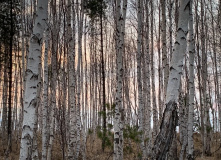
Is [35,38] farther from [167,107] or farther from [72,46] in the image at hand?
[72,46]

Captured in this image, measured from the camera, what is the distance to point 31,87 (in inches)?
135

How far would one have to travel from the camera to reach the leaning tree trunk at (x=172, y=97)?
277 centimetres

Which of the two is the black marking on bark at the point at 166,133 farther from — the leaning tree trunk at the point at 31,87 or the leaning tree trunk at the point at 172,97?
the leaning tree trunk at the point at 31,87

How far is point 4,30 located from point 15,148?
6487mm

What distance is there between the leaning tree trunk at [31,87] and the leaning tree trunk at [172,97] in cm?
174

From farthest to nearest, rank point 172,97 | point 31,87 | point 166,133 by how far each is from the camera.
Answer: point 31,87 → point 172,97 → point 166,133

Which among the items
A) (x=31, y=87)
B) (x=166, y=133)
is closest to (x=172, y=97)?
(x=166, y=133)

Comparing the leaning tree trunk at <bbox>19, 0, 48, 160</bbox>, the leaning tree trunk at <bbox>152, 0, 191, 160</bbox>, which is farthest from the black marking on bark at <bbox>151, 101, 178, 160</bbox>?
the leaning tree trunk at <bbox>19, 0, 48, 160</bbox>

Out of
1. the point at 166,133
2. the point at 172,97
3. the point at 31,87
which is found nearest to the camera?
the point at 166,133

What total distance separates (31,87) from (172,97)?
1.97m

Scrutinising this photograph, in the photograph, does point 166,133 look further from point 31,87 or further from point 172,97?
point 31,87

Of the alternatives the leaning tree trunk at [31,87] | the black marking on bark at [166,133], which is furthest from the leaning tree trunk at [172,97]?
the leaning tree trunk at [31,87]

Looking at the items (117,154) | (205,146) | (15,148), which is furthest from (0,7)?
(205,146)

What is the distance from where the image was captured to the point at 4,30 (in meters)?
13.4
